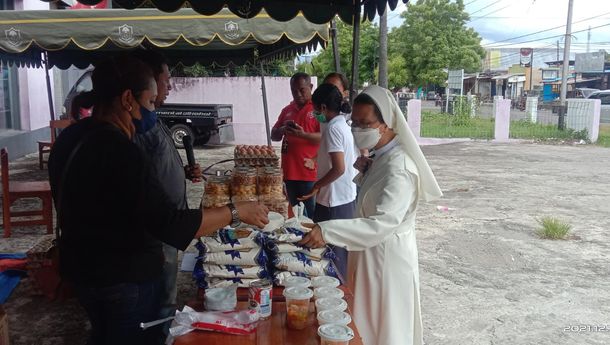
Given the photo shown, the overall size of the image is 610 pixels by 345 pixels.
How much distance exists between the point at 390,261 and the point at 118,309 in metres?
1.19

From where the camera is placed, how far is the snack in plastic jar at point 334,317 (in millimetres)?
1824

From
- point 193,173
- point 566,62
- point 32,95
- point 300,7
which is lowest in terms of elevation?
point 193,173

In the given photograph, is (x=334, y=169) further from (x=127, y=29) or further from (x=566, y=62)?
(x=566, y=62)

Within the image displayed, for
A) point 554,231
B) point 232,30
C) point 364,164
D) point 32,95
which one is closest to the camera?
point 364,164

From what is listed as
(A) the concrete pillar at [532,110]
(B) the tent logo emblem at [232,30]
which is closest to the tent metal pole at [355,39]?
(B) the tent logo emblem at [232,30]

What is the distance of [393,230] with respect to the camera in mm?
2285

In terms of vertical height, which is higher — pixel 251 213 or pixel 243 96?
pixel 243 96

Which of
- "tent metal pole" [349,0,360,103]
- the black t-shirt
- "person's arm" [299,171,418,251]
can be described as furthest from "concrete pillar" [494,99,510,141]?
the black t-shirt

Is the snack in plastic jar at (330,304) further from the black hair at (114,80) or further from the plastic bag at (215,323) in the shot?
the black hair at (114,80)

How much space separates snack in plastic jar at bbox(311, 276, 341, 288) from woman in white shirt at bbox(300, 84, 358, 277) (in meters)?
1.73

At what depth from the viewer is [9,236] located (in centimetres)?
579

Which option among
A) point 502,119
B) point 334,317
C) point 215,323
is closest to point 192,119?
point 502,119

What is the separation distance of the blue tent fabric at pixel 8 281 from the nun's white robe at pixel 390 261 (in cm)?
330

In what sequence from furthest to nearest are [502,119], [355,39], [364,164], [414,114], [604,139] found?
[604,139]
[502,119]
[414,114]
[355,39]
[364,164]
